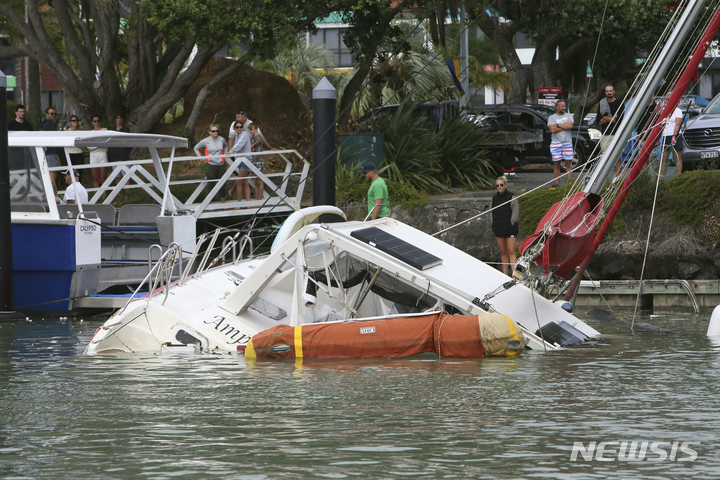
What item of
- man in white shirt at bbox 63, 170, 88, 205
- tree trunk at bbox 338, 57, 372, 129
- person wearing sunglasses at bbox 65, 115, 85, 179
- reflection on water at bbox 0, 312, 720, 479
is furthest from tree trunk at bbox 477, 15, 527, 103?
reflection on water at bbox 0, 312, 720, 479

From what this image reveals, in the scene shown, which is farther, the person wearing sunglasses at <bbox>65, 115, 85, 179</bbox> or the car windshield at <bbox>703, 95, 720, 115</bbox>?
the person wearing sunglasses at <bbox>65, 115, 85, 179</bbox>

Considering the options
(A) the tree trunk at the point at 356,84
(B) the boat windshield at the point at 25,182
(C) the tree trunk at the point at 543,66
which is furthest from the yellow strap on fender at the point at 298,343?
(C) the tree trunk at the point at 543,66

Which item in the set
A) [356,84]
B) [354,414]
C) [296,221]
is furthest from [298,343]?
[356,84]

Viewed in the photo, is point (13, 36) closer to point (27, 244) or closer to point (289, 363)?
point (27, 244)

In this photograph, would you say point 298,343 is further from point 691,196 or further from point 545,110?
point 545,110

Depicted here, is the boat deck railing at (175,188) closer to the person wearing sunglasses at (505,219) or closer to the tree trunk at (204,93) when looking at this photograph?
the tree trunk at (204,93)

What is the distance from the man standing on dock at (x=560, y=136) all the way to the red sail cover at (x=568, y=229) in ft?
22.8

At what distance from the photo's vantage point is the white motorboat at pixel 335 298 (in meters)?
10.8

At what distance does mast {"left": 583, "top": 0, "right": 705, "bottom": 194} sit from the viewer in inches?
462

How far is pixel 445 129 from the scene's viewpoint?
74.3 feet

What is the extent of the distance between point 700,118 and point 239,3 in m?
9.67

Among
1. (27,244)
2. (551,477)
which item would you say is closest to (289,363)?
(551,477)

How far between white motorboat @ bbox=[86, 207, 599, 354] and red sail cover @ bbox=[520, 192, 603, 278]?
48 cm
